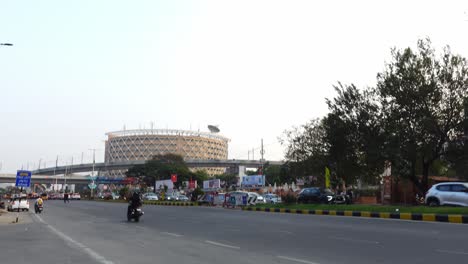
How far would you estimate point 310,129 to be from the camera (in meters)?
53.3

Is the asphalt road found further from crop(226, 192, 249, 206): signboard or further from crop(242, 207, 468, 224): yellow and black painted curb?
crop(226, 192, 249, 206): signboard

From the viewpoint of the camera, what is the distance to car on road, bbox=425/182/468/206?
23767 millimetres

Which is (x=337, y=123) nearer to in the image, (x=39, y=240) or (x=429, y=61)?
(x=429, y=61)

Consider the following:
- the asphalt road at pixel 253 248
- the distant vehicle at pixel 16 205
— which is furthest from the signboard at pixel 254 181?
the asphalt road at pixel 253 248

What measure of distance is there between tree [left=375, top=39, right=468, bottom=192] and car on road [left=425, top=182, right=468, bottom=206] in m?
6.76

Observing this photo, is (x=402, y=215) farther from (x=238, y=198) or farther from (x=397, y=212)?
(x=238, y=198)

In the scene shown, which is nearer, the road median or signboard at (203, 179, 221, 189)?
the road median

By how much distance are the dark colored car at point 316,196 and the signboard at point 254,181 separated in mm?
26069

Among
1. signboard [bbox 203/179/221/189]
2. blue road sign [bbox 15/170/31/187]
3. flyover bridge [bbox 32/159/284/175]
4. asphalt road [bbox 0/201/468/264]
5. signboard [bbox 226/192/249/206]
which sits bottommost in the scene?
asphalt road [bbox 0/201/468/264]

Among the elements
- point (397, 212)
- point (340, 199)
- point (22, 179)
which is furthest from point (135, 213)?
point (340, 199)

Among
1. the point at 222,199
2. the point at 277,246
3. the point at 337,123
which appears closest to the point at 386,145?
the point at 337,123

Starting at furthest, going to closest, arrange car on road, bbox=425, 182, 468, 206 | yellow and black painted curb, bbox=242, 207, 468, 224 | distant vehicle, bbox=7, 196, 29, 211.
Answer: distant vehicle, bbox=7, 196, 29, 211
car on road, bbox=425, 182, 468, 206
yellow and black painted curb, bbox=242, 207, 468, 224

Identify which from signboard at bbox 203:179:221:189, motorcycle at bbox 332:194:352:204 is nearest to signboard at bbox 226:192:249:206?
motorcycle at bbox 332:194:352:204

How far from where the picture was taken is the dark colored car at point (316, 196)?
122 ft
